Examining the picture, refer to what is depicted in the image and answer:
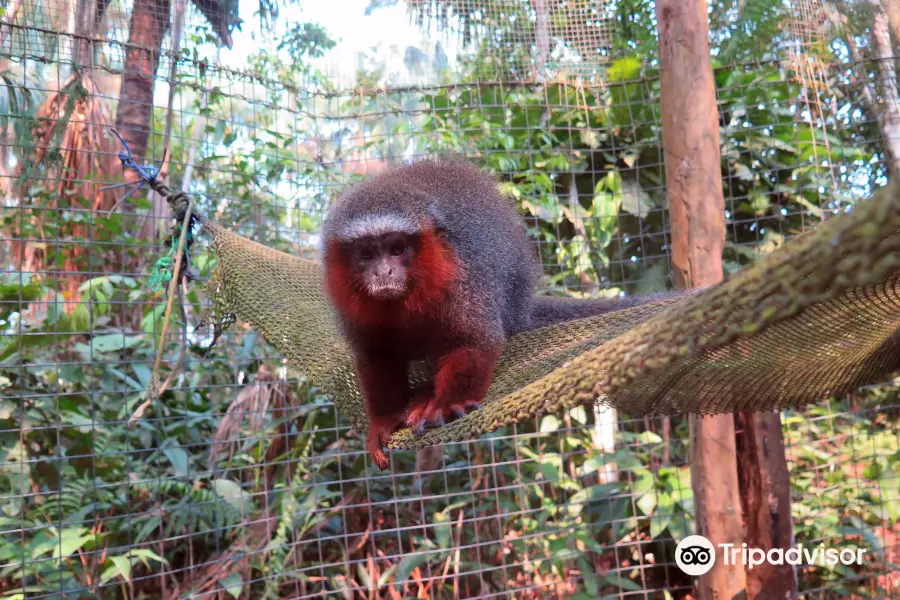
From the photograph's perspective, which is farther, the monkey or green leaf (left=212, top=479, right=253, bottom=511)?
green leaf (left=212, top=479, right=253, bottom=511)

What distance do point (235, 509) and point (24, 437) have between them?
1008 millimetres

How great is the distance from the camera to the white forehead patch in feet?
6.29

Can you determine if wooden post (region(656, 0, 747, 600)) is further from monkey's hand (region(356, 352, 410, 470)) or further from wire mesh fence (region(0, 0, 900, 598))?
monkey's hand (region(356, 352, 410, 470))

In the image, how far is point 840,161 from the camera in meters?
3.38

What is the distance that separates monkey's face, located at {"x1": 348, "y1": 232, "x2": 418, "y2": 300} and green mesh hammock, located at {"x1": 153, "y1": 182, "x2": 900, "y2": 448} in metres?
0.39

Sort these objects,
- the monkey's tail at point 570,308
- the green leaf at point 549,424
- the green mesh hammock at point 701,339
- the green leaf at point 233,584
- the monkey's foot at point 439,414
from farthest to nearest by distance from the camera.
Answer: the green leaf at point 549,424
the green leaf at point 233,584
the monkey's tail at point 570,308
the monkey's foot at point 439,414
the green mesh hammock at point 701,339

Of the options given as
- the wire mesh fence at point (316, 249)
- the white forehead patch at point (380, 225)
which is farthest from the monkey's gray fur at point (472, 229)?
the wire mesh fence at point (316, 249)

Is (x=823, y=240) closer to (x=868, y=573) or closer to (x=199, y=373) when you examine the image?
(x=868, y=573)

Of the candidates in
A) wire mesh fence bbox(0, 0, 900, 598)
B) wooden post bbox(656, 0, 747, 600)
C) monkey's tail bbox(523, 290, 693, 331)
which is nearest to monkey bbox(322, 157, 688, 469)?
monkey's tail bbox(523, 290, 693, 331)

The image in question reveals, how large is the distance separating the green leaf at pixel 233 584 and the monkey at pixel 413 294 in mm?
1444

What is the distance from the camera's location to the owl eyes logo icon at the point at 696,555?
2689 millimetres

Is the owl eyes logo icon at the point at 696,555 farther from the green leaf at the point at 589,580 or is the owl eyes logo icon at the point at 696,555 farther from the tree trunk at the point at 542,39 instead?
the tree trunk at the point at 542,39

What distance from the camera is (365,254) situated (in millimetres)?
1988

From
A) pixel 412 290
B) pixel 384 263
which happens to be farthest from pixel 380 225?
pixel 412 290
